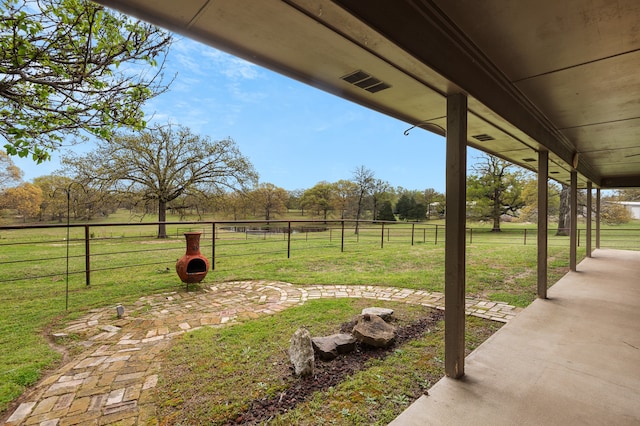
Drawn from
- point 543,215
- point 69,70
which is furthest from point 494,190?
point 69,70

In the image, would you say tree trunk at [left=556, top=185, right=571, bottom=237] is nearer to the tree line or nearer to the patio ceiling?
the tree line

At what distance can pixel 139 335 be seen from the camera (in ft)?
7.80

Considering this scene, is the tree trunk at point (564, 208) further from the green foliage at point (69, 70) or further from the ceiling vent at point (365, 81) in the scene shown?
the green foliage at point (69, 70)

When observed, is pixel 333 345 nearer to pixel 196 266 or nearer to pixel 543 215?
pixel 196 266

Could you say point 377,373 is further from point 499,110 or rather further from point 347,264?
point 347,264

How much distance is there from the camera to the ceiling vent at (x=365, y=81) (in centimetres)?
162

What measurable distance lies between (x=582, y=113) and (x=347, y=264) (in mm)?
3933

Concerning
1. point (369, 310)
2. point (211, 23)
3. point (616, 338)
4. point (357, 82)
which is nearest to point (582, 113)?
point (616, 338)

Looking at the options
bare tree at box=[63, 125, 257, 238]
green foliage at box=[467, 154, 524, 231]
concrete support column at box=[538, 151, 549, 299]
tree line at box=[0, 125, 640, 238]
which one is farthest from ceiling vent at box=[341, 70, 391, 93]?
green foliage at box=[467, 154, 524, 231]

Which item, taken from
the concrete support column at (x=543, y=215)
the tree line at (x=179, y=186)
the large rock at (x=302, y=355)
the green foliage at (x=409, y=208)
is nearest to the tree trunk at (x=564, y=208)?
the tree line at (x=179, y=186)

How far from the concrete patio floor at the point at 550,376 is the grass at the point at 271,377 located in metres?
0.16

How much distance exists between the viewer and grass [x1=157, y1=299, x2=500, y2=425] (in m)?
1.48

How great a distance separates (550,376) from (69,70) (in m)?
4.50

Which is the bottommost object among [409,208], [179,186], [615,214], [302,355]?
[302,355]
